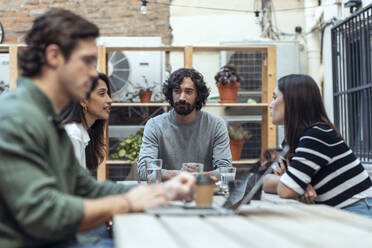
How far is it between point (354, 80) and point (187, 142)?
2310 millimetres

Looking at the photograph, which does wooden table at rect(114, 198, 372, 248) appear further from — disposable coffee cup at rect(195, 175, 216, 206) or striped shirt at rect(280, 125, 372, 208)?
striped shirt at rect(280, 125, 372, 208)

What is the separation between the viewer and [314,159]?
185cm

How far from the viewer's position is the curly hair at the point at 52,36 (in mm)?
1263

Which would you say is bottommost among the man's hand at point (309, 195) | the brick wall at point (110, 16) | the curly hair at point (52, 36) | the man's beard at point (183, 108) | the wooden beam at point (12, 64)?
the man's hand at point (309, 195)

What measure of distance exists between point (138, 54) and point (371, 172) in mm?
3146

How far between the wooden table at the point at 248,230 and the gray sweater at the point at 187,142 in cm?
175

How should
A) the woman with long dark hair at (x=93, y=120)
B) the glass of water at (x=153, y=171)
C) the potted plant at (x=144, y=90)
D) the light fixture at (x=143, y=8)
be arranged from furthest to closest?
the light fixture at (x=143, y=8) → the potted plant at (x=144, y=90) → the woman with long dark hair at (x=93, y=120) → the glass of water at (x=153, y=171)

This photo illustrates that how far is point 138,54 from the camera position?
5.85 m

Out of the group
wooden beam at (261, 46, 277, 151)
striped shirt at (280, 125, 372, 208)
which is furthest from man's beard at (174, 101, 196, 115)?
wooden beam at (261, 46, 277, 151)

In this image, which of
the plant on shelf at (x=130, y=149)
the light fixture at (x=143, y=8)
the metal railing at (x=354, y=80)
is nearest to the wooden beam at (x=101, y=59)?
the plant on shelf at (x=130, y=149)

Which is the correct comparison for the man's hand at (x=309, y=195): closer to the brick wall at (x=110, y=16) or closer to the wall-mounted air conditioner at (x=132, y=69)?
the wall-mounted air conditioner at (x=132, y=69)

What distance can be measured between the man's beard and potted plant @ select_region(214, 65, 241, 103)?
5.40 feet

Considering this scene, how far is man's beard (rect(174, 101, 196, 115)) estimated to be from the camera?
10.5 feet

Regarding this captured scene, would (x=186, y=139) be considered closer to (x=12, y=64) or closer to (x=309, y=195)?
(x=309, y=195)
